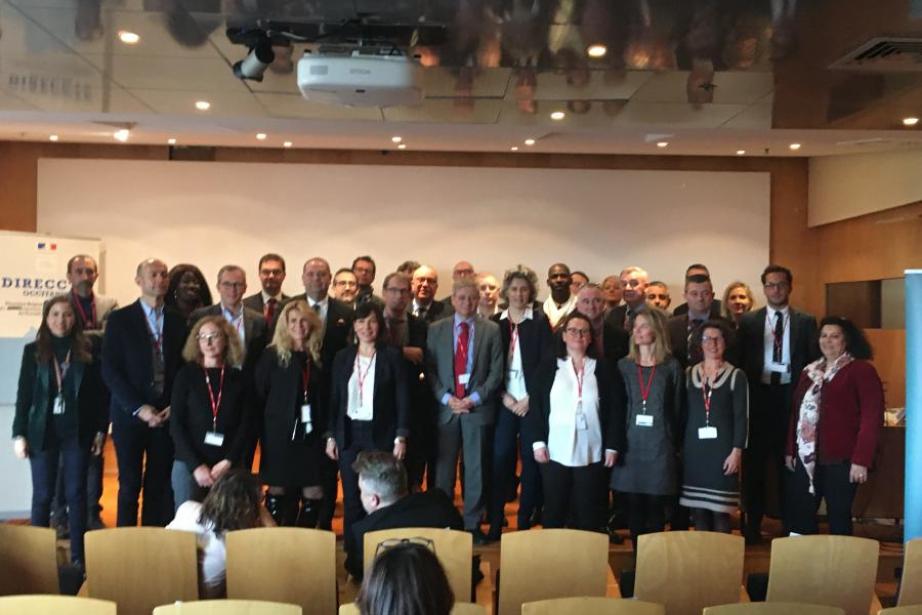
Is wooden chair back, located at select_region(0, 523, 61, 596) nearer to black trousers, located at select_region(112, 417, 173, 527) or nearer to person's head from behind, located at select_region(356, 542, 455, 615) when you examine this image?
black trousers, located at select_region(112, 417, 173, 527)

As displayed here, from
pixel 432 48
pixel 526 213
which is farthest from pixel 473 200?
pixel 432 48

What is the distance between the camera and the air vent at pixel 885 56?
4379 millimetres

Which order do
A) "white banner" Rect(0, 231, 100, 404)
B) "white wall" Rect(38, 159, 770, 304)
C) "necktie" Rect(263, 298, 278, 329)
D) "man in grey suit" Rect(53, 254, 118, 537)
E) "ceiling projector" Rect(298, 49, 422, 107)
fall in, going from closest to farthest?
"ceiling projector" Rect(298, 49, 422, 107) < "man in grey suit" Rect(53, 254, 118, 537) < "necktie" Rect(263, 298, 278, 329) < "white banner" Rect(0, 231, 100, 404) < "white wall" Rect(38, 159, 770, 304)

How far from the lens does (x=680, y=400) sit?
4301mm

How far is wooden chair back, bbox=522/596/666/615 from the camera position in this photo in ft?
7.27

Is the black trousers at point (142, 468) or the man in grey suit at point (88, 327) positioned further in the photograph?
the man in grey suit at point (88, 327)

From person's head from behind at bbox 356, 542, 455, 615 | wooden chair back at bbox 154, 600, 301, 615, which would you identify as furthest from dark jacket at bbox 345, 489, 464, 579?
person's head from behind at bbox 356, 542, 455, 615

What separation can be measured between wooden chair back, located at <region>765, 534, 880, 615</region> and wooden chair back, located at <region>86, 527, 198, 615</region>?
2040mm

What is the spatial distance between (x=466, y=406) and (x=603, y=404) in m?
0.78

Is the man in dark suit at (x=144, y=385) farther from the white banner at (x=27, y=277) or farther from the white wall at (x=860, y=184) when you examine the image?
the white wall at (x=860, y=184)

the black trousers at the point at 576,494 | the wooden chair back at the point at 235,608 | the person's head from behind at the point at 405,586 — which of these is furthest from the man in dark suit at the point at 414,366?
the person's head from behind at the point at 405,586

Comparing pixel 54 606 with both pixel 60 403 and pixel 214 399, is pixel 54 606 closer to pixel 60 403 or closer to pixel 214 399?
pixel 214 399

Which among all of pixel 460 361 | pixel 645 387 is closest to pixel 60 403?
pixel 460 361

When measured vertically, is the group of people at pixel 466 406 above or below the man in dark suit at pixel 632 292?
below
